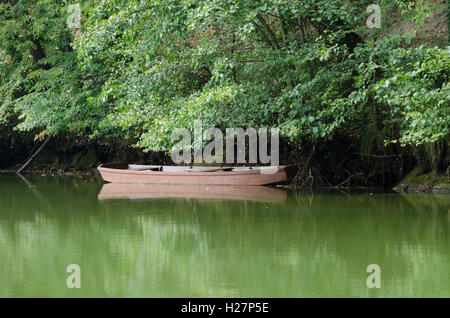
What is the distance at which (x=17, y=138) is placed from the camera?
2097 cm

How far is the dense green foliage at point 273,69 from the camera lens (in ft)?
33.6

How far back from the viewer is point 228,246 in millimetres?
6512

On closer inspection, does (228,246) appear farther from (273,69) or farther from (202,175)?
(202,175)

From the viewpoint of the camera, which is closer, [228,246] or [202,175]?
[228,246]

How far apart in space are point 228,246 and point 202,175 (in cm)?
716

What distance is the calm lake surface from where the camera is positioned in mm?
A: 4727

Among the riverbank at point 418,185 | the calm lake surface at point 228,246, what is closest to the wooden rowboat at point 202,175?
the riverbank at point 418,185

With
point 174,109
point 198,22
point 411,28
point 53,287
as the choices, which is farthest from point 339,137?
point 53,287

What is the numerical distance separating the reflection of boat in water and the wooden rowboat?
134mm

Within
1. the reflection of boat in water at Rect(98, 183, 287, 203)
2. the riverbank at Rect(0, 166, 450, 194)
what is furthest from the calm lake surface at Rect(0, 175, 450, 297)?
the riverbank at Rect(0, 166, 450, 194)

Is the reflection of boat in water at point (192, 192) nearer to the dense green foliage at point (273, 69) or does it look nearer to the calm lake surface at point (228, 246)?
the calm lake surface at point (228, 246)

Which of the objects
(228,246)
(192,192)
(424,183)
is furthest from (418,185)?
(228,246)

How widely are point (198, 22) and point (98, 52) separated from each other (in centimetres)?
271

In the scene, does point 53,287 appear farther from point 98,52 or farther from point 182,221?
point 98,52
